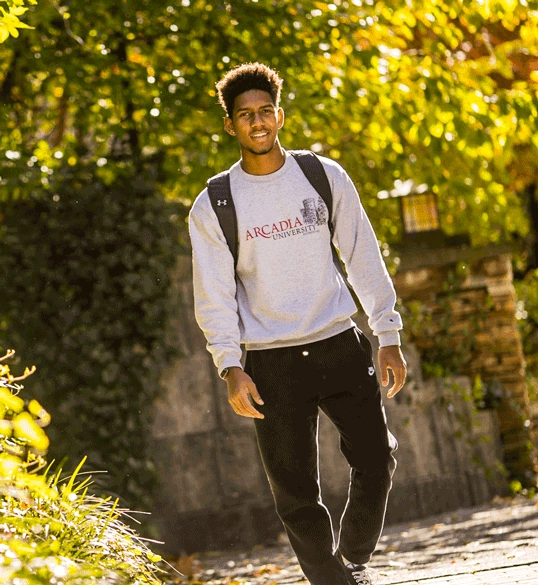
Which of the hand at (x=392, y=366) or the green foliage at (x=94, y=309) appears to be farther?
the green foliage at (x=94, y=309)

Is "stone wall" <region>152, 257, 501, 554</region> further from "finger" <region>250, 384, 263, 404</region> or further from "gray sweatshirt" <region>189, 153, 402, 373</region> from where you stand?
"finger" <region>250, 384, 263, 404</region>

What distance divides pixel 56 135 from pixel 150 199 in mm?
3566

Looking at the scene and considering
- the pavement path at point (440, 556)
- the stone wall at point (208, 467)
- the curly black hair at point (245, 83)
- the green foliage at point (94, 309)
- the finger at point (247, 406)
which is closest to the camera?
the finger at point (247, 406)

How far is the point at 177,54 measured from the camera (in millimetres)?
8117

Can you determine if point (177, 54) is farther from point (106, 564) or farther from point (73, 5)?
point (106, 564)

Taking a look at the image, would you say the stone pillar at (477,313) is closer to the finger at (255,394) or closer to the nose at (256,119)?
the nose at (256,119)

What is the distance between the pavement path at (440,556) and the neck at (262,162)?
1858 millimetres

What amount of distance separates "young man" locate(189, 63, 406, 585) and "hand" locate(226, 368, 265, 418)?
0.04 m

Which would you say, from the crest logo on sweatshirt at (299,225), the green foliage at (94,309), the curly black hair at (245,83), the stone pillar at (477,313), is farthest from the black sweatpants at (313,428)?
the stone pillar at (477,313)

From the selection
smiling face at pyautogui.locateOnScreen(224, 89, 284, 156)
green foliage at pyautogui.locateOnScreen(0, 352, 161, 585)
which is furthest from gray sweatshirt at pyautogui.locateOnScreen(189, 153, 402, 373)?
green foliage at pyautogui.locateOnScreen(0, 352, 161, 585)

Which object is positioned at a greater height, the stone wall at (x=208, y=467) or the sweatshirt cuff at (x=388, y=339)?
the sweatshirt cuff at (x=388, y=339)

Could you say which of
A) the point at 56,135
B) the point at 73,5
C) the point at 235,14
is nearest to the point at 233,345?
the point at 235,14

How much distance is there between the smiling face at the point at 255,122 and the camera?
3951 millimetres

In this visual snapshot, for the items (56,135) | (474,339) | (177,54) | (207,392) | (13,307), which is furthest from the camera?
(56,135)
